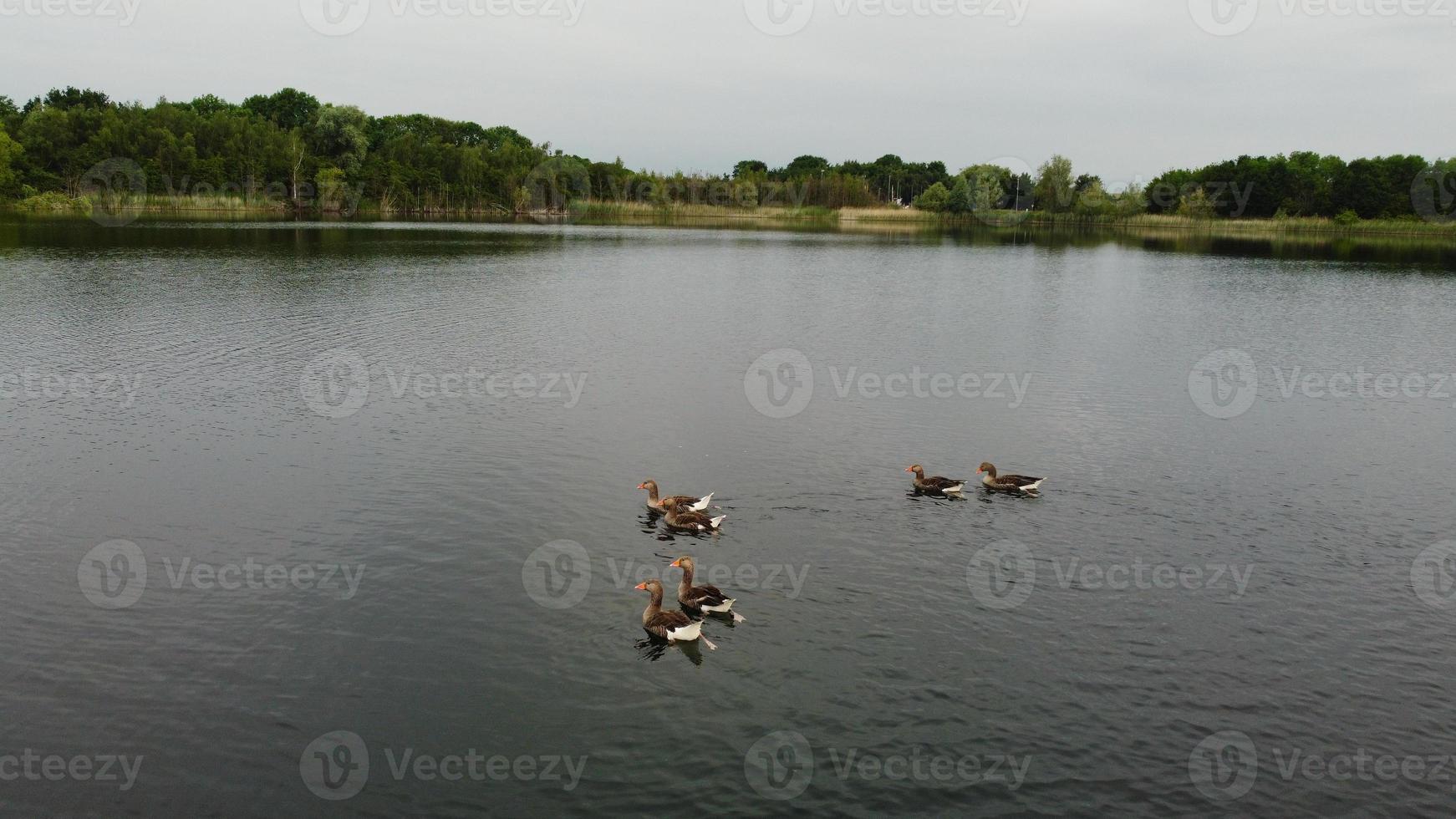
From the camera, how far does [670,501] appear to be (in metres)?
22.8

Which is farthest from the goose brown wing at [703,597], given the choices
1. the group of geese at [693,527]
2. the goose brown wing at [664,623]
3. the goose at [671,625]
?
the goose brown wing at [664,623]

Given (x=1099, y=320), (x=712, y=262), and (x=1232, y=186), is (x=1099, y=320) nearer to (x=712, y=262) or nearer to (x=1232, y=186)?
(x=712, y=262)

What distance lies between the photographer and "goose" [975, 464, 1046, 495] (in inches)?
992

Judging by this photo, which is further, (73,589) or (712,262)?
(712,262)

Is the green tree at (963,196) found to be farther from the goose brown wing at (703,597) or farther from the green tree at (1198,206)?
the goose brown wing at (703,597)

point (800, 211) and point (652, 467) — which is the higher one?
point (800, 211)

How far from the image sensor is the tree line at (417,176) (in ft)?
452

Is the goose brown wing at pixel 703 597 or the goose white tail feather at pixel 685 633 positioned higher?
the goose brown wing at pixel 703 597

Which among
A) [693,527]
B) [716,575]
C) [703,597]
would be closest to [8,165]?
[693,527]

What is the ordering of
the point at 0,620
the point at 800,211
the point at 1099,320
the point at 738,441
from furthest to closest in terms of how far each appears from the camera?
1. the point at 800,211
2. the point at 1099,320
3. the point at 738,441
4. the point at 0,620

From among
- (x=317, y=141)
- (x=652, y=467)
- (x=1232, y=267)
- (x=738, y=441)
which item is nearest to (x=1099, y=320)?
(x=738, y=441)

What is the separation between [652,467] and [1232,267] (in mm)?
81893

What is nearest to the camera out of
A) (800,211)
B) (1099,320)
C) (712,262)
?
(1099,320)

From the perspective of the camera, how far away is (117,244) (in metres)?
80.3
